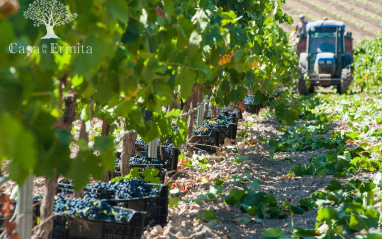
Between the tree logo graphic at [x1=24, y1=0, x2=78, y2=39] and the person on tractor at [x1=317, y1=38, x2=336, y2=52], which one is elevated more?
the person on tractor at [x1=317, y1=38, x2=336, y2=52]

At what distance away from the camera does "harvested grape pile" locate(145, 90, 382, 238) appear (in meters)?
3.17

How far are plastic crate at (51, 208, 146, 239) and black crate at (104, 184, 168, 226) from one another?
16.8 inches

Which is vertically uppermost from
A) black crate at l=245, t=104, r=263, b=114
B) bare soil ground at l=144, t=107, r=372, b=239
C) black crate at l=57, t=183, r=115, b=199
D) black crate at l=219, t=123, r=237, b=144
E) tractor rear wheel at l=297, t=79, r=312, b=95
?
tractor rear wheel at l=297, t=79, r=312, b=95

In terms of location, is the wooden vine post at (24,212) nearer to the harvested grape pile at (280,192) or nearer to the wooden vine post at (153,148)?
the harvested grape pile at (280,192)

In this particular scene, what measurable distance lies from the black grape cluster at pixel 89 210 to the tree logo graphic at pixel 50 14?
900mm

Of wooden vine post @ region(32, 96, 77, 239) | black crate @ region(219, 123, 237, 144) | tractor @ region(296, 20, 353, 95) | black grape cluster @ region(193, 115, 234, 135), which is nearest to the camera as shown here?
wooden vine post @ region(32, 96, 77, 239)

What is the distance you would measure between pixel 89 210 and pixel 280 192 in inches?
85.2

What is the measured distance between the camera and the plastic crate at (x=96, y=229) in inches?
111

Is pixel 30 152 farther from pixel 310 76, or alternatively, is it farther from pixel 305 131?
pixel 310 76

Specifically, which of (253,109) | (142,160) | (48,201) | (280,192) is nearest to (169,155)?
(142,160)

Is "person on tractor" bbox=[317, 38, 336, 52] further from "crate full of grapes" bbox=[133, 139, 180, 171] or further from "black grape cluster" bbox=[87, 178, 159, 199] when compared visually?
"black grape cluster" bbox=[87, 178, 159, 199]

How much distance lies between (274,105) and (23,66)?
4300 millimetres

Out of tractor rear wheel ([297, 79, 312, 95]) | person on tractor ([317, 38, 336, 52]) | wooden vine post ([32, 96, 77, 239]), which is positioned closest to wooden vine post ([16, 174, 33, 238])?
wooden vine post ([32, 96, 77, 239])

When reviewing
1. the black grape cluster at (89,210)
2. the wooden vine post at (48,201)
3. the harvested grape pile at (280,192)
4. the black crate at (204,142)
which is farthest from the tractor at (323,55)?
the wooden vine post at (48,201)
